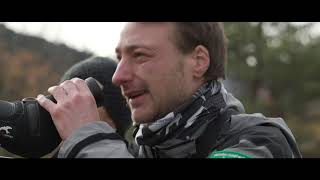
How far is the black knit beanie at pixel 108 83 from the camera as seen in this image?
2102mm

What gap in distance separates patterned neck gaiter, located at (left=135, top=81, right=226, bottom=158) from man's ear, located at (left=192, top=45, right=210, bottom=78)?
8cm

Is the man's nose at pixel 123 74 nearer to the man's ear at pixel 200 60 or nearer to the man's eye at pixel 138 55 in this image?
the man's eye at pixel 138 55

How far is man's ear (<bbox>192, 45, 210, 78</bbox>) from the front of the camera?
151cm

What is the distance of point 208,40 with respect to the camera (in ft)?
5.01

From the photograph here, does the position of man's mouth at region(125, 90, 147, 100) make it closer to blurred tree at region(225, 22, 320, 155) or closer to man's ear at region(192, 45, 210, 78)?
man's ear at region(192, 45, 210, 78)

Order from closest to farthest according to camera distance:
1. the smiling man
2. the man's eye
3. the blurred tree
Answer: the smiling man, the man's eye, the blurred tree

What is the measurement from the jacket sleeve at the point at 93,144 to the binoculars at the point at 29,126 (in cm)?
18

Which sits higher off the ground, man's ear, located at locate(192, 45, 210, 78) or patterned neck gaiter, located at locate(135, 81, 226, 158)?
man's ear, located at locate(192, 45, 210, 78)

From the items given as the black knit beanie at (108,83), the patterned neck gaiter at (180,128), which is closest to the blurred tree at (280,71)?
the black knit beanie at (108,83)

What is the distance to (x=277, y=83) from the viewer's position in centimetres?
1184

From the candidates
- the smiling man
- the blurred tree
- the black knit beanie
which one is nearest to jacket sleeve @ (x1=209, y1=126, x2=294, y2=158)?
the smiling man
